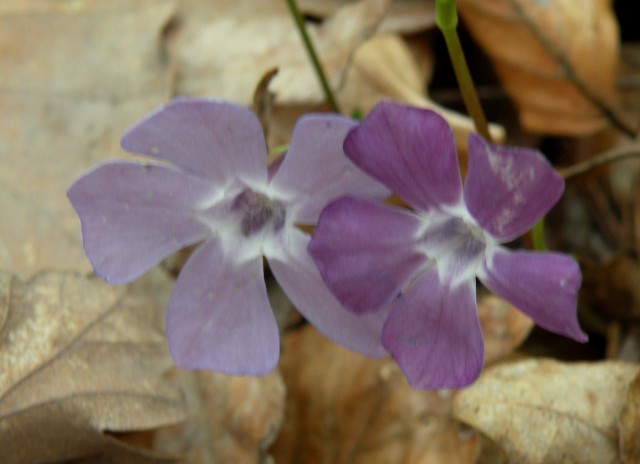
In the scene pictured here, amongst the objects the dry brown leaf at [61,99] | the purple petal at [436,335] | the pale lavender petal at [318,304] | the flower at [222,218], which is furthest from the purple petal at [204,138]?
the dry brown leaf at [61,99]

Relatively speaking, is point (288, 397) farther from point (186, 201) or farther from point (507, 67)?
point (507, 67)

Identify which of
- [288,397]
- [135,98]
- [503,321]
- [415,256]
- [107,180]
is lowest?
[288,397]

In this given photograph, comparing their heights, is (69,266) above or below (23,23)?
below

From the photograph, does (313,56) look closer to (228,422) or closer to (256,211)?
(256,211)

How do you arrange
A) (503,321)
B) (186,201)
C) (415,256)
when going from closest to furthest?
(415,256) → (186,201) → (503,321)

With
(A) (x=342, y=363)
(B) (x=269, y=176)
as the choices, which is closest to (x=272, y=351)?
(B) (x=269, y=176)

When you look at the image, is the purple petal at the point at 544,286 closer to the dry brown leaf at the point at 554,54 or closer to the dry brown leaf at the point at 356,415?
the dry brown leaf at the point at 356,415

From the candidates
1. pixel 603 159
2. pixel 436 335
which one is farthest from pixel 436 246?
pixel 603 159

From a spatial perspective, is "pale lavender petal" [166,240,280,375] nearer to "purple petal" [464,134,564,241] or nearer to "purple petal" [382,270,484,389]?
"purple petal" [382,270,484,389]
